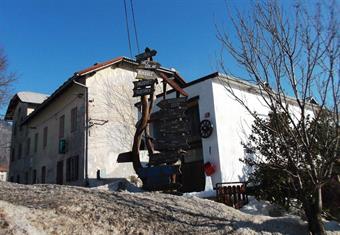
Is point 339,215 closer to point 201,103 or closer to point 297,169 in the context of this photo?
point 297,169

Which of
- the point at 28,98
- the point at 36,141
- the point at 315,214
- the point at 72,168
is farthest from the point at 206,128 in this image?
the point at 28,98

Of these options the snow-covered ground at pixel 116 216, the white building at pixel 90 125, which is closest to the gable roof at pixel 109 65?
the white building at pixel 90 125

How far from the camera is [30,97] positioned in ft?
105

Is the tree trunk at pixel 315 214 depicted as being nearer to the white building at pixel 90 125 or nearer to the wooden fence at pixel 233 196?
the wooden fence at pixel 233 196

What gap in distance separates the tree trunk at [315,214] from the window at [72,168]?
52.1 feet

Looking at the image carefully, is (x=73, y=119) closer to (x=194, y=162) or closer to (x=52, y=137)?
(x=52, y=137)

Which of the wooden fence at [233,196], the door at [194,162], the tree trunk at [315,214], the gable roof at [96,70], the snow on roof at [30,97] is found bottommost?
the tree trunk at [315,214]

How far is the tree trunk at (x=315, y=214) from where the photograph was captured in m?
6.37

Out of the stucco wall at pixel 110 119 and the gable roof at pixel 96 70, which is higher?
the gable roof at pixel 96 70

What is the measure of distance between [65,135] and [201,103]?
35.4 feet

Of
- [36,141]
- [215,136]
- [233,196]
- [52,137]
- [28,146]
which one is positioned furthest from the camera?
[28,146]

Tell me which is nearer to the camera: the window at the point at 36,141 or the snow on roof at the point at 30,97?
the window at the point at 36,141

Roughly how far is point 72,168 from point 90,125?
2.86 meters

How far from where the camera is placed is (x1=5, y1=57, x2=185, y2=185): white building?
20.5m
